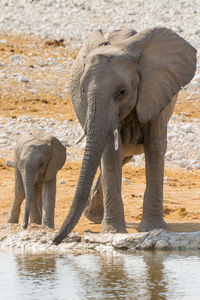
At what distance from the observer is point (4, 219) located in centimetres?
1077

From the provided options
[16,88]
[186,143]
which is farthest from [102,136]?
[16,88]

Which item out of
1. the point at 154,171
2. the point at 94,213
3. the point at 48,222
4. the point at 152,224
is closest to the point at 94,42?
the point at 154,171

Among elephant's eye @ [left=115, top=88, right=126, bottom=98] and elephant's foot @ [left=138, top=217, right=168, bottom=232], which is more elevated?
elephant's eye @ [left=115, top=88, right=126, bottom=98]

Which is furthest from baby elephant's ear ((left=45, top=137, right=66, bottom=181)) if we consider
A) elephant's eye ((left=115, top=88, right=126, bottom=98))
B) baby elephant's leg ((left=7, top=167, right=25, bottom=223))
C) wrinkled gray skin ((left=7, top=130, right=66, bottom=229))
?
elephant's eye ((left=115, top=88, right=126, bottom=98))

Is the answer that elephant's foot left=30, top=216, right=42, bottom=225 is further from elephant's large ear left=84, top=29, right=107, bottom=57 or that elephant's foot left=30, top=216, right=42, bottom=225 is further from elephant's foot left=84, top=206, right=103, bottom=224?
elephant's large ear left=84, top=29, right=107, bottom=57

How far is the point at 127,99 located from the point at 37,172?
216cm

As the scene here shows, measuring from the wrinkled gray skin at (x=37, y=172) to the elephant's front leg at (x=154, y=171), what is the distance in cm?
131

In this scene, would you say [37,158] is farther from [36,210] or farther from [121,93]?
[121,93]

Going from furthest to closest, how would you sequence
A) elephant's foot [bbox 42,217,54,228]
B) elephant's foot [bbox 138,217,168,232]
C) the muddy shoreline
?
elephant's foot [bbox 42,217,54,228]
elephant's foot [bbox 138,217,168,232]
the muddy shoreline

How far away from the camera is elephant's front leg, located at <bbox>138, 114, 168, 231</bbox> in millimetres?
8523

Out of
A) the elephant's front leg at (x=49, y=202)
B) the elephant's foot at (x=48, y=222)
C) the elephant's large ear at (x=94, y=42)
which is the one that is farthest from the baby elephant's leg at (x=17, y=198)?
the elephant's large ear at (x=94, y=42)

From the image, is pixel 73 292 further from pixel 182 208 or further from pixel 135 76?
pixel 182 208

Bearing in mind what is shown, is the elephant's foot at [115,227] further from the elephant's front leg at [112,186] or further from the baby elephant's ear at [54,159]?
the baby elephant's ear at [54,159]

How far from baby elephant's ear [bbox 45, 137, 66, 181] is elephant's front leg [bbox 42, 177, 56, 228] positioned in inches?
3.5
